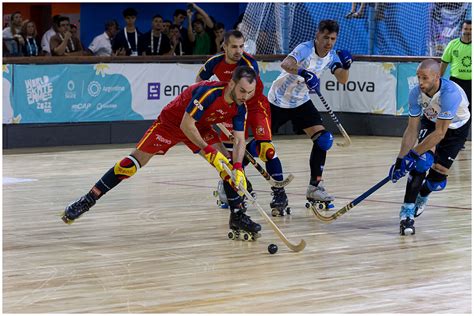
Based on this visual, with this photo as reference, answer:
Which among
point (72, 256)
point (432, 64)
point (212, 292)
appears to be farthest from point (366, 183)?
point (212, 292)

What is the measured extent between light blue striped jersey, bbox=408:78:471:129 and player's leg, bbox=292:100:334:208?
1.43 metres

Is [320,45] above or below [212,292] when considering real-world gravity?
above

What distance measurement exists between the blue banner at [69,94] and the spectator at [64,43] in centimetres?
63

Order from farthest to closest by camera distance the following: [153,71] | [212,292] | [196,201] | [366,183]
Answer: [153,71] → [366,183] → [196,201] → [212,292]

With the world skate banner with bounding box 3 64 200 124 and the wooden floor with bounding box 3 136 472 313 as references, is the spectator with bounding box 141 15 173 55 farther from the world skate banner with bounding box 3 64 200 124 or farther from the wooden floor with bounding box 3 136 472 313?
the wooden floor with bounding box 3 136 472 313

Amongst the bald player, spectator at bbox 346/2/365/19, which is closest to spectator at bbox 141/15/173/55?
spectator at bbox 346/2/365/19

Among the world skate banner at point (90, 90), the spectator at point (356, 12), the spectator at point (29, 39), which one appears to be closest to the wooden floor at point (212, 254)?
the world skate banner at point (90, 90)

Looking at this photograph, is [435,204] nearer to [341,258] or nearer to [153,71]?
[341,258]

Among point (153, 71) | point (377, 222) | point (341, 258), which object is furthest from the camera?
point (153, 71)

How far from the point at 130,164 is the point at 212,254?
1.15 m

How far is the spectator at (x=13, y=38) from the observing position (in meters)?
14.7

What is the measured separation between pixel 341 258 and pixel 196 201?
294cm

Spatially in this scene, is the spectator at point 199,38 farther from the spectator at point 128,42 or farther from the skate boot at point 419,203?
the skate boot at point 419,203

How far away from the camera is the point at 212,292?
6.19 meters
